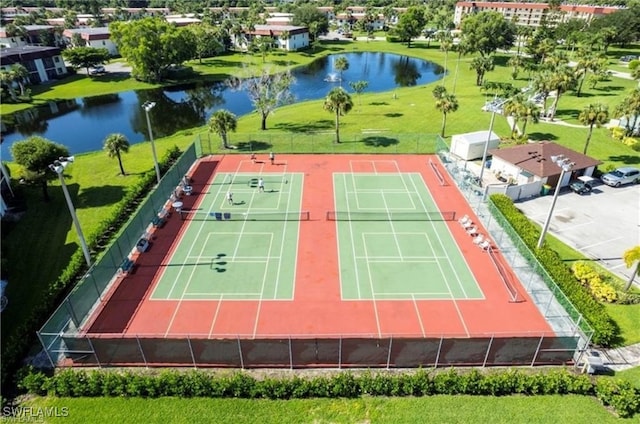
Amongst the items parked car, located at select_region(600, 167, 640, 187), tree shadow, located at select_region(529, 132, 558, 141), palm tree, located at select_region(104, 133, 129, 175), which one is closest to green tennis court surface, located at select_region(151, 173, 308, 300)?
palm tree, located at select_region(104, 133, 129, 175)

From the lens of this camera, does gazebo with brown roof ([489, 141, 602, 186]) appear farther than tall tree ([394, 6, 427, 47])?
No

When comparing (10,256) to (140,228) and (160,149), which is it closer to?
(140,228)

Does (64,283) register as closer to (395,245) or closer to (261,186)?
(261,186)

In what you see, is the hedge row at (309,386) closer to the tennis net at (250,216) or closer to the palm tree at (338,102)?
the tennis net at (250,216)

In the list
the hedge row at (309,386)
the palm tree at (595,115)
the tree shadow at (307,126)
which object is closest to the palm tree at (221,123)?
the tree shadow at (307,126)

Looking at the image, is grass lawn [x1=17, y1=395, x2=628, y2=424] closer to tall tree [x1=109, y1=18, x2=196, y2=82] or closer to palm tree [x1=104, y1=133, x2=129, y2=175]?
palm tree [x1=104, y1=133, x2=129, y2=175]
